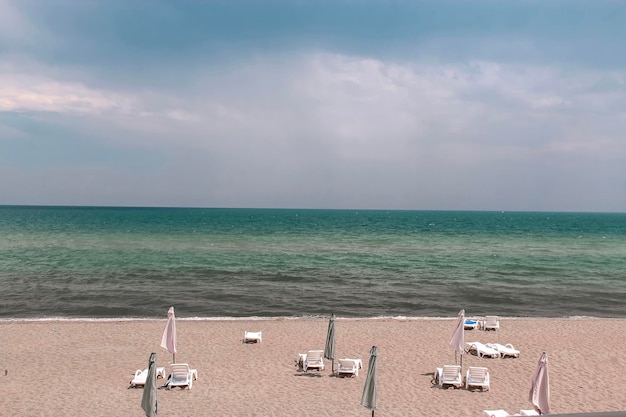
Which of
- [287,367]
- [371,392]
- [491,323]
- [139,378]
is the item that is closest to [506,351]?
[491,323]

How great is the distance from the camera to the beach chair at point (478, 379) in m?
12.6

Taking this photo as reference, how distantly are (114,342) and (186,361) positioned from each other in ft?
12.3

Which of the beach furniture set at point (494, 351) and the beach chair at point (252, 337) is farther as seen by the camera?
the beach chair at point (252, 337)

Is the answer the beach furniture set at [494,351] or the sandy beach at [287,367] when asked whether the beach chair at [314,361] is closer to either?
the sandy beach at [287,367]

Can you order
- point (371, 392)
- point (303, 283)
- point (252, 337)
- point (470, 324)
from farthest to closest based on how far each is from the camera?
point (303, 283)
point (470, 324)
point (252, 337)
point (371, 392)

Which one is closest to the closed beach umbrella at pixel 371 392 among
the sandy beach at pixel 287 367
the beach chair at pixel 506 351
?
the sandy beach at pixel 287 367

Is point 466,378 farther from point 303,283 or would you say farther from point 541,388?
point 303,283

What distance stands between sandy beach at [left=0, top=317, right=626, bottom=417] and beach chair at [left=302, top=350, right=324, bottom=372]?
0.22 m

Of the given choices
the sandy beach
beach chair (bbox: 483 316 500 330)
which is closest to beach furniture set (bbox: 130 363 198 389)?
the sandy beach

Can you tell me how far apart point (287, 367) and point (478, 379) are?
205 inches

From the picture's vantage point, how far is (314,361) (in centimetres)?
1402

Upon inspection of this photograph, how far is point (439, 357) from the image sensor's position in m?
15.5

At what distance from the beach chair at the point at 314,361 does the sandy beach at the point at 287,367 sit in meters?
0.22

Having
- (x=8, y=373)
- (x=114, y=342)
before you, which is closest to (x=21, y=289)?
(x=114, y=342)
